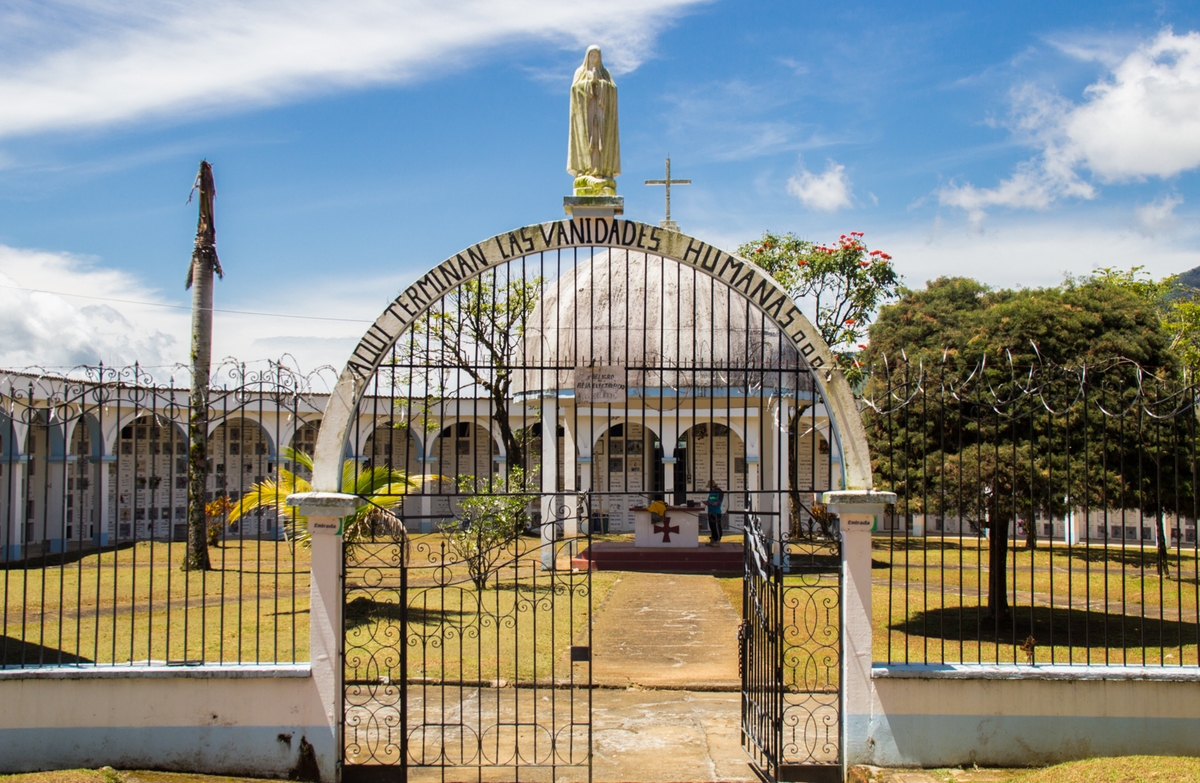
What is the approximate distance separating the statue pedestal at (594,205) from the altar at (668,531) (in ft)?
40.1

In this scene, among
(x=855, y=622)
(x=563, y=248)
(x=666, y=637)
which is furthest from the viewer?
(x=666, y=637)

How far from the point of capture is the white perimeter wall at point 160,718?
657 cm

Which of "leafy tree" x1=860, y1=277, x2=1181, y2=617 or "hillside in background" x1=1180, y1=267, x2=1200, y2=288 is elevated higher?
"hillside in background" x1=1180, y1=267, x2=1200, y2=288

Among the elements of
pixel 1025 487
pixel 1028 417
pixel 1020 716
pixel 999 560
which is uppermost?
pixel 1028 417

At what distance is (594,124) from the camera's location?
280 inches

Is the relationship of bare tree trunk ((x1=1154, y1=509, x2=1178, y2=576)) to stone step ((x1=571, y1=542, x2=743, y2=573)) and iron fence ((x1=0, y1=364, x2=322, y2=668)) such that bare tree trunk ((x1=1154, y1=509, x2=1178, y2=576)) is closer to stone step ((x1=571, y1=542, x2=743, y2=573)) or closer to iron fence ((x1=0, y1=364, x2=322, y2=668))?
iron fence ((x1=0, y1=364, x2=322, y2=668))

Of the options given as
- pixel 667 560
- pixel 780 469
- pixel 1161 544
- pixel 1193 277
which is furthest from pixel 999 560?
pixel 1193 277

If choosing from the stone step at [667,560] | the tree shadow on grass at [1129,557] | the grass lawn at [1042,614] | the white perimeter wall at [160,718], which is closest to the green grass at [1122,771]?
the grass lawn at [1042,614]

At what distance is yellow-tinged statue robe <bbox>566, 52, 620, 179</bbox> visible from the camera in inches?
278

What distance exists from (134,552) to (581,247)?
3425 mm

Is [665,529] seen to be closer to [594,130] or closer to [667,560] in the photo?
[667,560]

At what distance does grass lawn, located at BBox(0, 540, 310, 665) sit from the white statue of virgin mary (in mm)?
3535

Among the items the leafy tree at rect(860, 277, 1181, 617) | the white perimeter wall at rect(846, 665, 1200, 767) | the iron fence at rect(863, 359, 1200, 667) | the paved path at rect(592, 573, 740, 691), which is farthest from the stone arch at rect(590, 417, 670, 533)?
the white perimeter wall at rect(846, 665, 1200, 767)

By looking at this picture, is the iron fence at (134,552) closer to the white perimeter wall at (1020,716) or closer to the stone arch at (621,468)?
the white perimeter wall at (1020,716)
